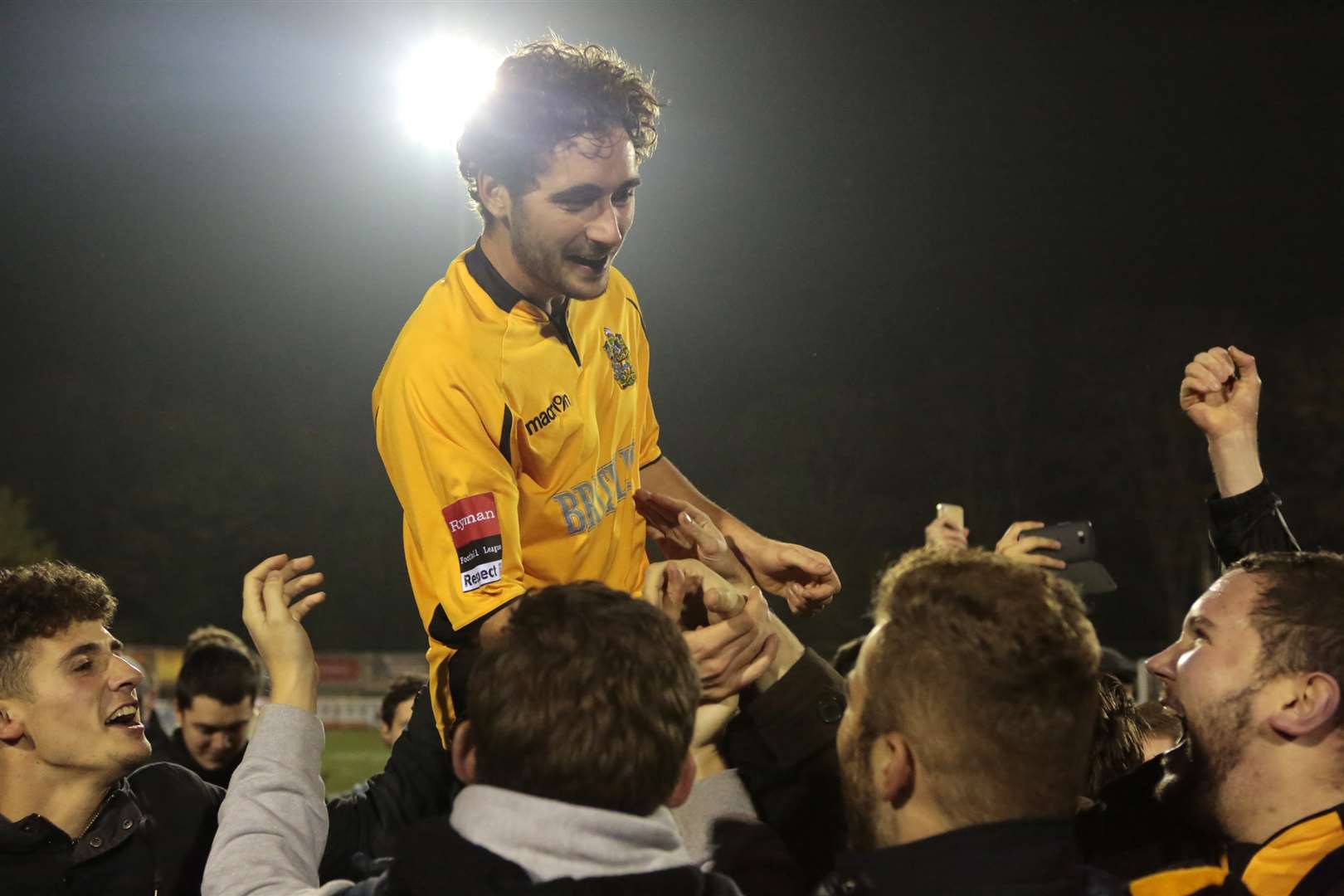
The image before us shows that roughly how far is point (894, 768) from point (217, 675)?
4.91m

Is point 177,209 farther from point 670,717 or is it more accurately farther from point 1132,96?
point 670,717

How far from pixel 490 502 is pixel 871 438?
1049 inches

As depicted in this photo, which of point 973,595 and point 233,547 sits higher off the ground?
point 233,547

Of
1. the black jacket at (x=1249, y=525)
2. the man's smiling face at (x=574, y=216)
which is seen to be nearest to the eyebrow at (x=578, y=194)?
the man's smiling face at (x=574, y=216)

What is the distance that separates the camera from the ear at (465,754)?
1891 millimetres

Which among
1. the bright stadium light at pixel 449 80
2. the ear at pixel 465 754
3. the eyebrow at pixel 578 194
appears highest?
the bright stadium light at pixel 449 80

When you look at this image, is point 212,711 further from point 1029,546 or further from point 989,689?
point 989,689

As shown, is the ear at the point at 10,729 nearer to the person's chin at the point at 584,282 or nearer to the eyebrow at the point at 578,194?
the person's chin at the point at 584,282

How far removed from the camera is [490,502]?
279cm

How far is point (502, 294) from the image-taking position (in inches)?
120

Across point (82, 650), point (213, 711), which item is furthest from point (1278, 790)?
point (213, 711)

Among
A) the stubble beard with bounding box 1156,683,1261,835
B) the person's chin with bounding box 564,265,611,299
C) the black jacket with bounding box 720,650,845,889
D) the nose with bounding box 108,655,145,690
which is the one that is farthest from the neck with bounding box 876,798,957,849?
the nose with bounding box 108,655,145,690

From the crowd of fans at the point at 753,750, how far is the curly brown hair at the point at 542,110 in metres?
0.91

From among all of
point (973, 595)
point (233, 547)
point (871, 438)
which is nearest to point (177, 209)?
point (233, 547)
